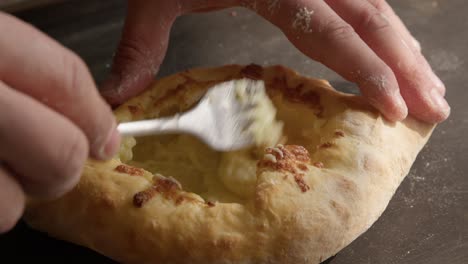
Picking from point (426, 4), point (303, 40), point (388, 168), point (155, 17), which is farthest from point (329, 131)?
point (426, 4)

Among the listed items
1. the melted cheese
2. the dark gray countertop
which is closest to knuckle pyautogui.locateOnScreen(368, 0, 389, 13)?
the dark gray countertop

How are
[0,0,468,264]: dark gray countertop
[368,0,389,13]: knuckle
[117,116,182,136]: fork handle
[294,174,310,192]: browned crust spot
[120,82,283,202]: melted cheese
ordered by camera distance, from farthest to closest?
[368,0,389,13]: knuckle, [0,0,468,264]: dark gray countertop, [120,82,283,202]: melted cheese, [294,174,310,192]: browned crust spot, [117,116,182,136]: fork handle

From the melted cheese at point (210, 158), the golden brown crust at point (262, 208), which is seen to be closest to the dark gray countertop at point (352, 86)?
the golden brown crust at point (262, 208)

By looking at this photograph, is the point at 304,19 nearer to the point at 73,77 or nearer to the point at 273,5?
the point at 273,5

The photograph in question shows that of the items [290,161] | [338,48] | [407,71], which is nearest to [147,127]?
[290,161]

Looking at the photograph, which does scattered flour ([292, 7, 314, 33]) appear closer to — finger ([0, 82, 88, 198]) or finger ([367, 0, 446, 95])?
finger ([367, 0, 446, 95])

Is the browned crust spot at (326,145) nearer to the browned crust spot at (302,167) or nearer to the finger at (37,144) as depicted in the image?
the browned crust spot at (302,167)
